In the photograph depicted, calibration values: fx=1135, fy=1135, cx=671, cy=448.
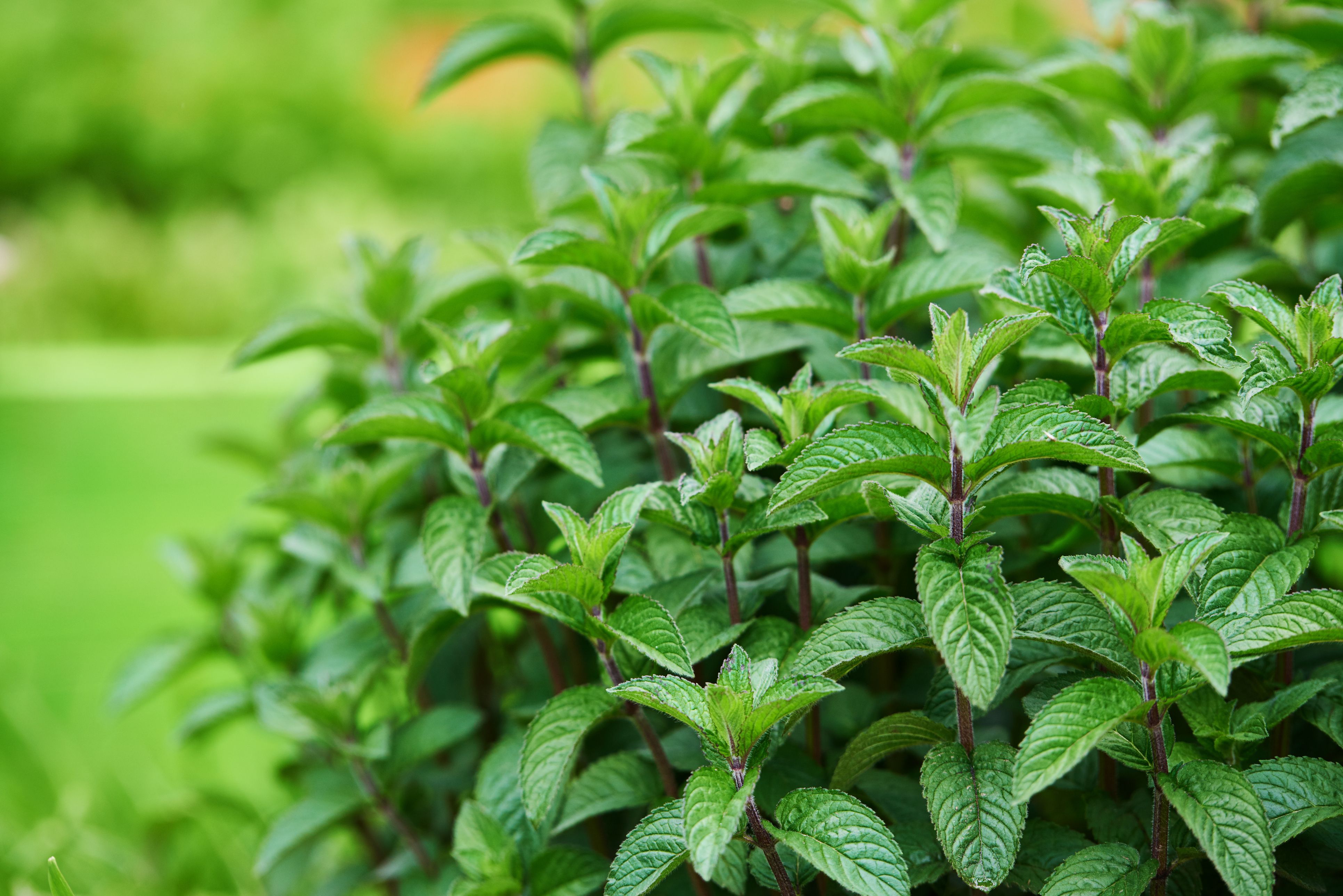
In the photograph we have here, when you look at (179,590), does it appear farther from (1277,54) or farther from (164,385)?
(1277,54)

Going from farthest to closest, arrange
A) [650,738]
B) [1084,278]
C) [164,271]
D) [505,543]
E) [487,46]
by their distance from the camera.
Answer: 1. [164,271]
2. [487,46]
3. [505,543]
4. [650,738]
5. [1084,278]

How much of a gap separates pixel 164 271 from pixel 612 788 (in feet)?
8.46

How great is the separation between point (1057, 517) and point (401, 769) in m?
0.57

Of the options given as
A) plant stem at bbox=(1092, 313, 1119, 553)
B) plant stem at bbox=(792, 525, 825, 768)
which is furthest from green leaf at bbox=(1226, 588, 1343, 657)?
plant stem at bbox=(792, 525, 825, 768)

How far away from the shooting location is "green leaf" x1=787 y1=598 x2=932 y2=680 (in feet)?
2.08

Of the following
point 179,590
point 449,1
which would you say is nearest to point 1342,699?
point 179,590

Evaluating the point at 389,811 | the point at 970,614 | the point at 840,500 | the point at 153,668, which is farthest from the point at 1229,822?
the point at 153,668

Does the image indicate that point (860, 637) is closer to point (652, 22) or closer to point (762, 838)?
point (762, 838)

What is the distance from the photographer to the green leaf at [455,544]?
29.7 inches

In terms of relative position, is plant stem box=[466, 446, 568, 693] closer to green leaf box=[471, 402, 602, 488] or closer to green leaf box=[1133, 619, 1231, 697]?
green leaf box=[471, 402, 602, 488]

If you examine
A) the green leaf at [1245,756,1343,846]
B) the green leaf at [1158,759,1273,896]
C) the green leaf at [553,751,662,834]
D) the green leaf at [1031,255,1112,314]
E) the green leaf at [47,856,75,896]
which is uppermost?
the green leaf at [1031,255,1112,314]

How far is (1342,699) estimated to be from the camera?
26.3 inches

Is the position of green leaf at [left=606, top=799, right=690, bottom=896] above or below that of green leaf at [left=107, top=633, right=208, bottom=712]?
below

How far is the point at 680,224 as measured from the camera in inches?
31.7
